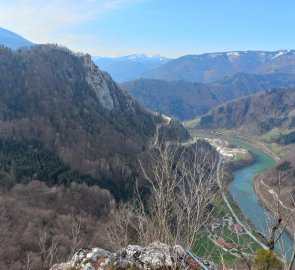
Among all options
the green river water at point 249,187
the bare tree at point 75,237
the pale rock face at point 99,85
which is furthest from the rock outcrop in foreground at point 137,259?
the pale rock face at point 99,85

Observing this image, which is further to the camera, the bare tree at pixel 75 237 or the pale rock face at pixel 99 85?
the pale rock face at pixel 99 85

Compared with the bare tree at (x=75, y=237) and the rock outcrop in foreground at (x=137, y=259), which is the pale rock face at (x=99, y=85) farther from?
the rock outcrop in foreground at (x=137, y=259)

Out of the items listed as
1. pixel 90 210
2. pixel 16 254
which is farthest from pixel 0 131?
pixel 16 254

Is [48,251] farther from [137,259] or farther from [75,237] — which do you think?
[137,259]

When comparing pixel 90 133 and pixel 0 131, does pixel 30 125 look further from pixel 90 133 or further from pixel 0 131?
pixel 90 133

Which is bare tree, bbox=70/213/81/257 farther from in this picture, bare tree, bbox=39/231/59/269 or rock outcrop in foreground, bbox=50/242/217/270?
rock outcrop in foreground, bbox=50/242/217/270
